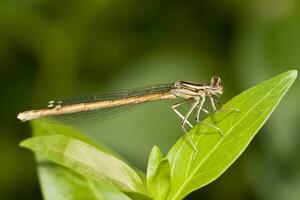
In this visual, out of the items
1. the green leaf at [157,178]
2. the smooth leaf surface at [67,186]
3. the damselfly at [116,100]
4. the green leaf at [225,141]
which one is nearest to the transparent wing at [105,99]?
the damselfly at [116,100]

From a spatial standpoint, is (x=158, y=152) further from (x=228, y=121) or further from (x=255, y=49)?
(x=255, y=49)

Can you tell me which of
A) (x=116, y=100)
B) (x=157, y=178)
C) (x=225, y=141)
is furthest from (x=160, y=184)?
(x=116, y=100)

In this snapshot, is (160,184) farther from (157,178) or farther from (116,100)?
(116,100)

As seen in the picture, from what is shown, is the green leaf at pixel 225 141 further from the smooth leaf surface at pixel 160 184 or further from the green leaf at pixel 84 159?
the green leaf at pixel 84 159

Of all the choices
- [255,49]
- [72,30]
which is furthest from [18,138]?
[255,49]

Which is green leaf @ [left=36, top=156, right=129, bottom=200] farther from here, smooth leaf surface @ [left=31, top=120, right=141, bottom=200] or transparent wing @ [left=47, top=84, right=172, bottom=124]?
transparent wing @ [left=47, top=84, right=172, bottom=124]

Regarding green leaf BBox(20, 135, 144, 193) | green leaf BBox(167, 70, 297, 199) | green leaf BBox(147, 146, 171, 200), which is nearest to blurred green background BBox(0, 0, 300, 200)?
green leaf BBox(167, 70, 297, 199)
